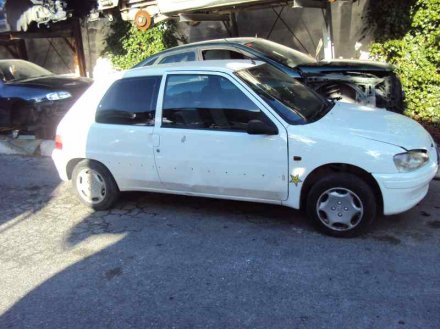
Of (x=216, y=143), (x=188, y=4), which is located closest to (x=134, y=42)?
(x=188, y=4)

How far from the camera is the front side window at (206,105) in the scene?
4.48 metres

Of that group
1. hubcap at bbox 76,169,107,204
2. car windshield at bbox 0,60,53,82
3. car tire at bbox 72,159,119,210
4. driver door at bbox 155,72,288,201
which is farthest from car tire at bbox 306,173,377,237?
car windshield at bbox 0,60,53,82

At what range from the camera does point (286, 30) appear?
10867 mm

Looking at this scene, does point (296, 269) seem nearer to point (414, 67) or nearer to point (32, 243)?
point (32, 243)

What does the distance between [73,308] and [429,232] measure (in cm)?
318

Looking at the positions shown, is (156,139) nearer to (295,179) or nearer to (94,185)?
(94,185)

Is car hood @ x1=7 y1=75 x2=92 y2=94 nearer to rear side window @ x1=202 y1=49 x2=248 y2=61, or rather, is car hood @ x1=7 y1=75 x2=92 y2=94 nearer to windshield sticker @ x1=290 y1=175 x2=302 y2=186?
rear side window @ x1=202 y1=49 x2=248 y2=61

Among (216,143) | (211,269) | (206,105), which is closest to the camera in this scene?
(211,269)

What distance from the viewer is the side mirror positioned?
426cm

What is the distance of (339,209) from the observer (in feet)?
14.0

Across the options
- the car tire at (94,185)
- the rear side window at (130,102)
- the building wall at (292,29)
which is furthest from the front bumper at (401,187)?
the building wall at (292,29)

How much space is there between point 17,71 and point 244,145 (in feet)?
23.9

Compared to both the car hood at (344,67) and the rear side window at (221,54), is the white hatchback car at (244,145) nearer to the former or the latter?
the car hood at (344,67)

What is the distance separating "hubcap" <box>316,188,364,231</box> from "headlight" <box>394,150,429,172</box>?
46 cm
